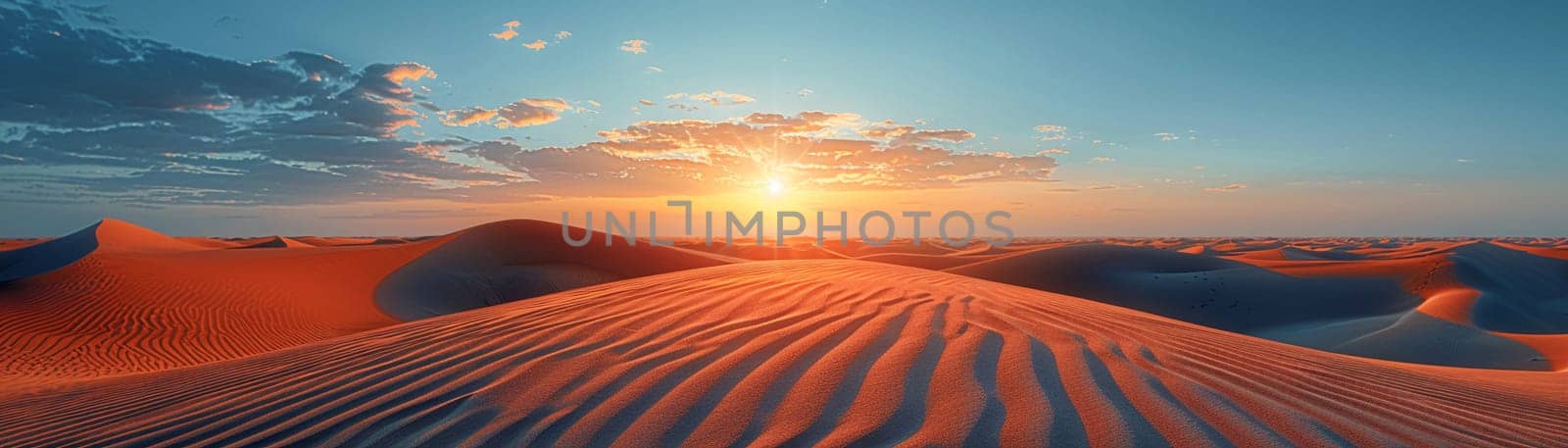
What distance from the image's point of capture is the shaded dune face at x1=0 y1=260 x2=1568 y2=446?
7.63 ft

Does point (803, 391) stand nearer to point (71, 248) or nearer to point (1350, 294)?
point (1350, 294)

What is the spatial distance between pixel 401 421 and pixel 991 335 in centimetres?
291

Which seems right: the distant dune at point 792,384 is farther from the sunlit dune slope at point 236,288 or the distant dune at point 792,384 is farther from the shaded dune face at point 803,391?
the sunlit dune slope at point 236,288

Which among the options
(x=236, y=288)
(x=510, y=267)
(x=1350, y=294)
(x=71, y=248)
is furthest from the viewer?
(x=510, y=267)

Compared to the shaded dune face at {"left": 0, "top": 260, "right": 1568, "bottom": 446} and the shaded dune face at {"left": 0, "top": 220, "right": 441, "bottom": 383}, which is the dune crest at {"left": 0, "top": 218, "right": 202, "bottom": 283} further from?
the shaded dune face at {"left": 0, "top": 260, "right": 1568, "bottom": 446}

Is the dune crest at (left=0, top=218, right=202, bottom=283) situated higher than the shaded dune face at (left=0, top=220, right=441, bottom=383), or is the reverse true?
the dune crest at (left=0, top=218, right=202, bottom=283)

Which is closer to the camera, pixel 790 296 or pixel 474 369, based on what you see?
pixel 474 369

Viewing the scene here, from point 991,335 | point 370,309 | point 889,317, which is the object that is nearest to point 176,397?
point 889,317

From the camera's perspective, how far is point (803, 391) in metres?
2.65

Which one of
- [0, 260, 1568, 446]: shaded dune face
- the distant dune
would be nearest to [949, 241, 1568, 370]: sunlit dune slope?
the distant dune

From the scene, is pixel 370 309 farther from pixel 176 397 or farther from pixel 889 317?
pixel 889 317

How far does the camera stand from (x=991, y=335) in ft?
11.8

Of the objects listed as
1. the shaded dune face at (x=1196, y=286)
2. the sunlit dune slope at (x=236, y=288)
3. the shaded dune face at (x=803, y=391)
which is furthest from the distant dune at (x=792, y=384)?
the shaded dune face at (x=1196, y=286)

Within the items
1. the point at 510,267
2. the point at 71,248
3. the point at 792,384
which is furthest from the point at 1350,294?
the point at 71,248
